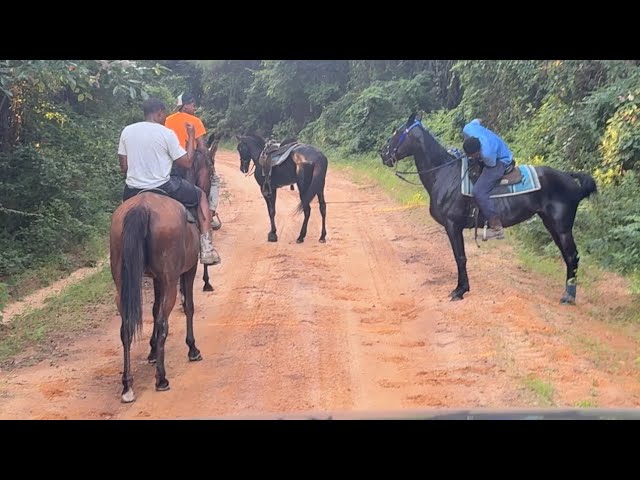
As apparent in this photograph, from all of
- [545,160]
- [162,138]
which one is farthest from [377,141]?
[162,138]

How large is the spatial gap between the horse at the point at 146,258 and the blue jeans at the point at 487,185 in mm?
2713

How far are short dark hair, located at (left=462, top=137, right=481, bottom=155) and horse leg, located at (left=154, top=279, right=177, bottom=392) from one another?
2.94 m

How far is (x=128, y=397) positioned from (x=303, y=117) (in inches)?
238

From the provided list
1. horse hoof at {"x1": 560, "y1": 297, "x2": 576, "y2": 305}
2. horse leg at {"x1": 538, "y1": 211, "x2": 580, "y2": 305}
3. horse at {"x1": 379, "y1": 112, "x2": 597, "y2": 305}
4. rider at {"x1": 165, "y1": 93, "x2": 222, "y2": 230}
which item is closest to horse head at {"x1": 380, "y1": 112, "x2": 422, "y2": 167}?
horse at {"x1": 379, "y1": 112, "x2": 597, "y2": 305}

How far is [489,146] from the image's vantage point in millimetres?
6094

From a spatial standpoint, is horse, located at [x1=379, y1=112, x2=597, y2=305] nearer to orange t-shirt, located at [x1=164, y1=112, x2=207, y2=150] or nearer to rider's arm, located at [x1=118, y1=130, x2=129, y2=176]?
orange t-shirt, located at [x1=164, y1=112, x2=207, y2=150]

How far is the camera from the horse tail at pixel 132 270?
14.4 ft

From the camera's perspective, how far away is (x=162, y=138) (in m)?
4.94

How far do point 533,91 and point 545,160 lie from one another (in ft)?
4.43

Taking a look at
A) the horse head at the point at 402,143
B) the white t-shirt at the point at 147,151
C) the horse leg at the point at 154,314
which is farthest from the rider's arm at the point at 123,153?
the horse head at the point at 402,143

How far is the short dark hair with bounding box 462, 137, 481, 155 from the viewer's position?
240 inches

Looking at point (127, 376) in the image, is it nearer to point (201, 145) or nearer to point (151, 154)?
point (151, 154)

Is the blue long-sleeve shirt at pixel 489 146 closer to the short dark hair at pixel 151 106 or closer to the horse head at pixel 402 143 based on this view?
the horse head at pixel 402 143

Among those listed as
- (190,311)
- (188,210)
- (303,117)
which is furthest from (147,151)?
(303,117)
